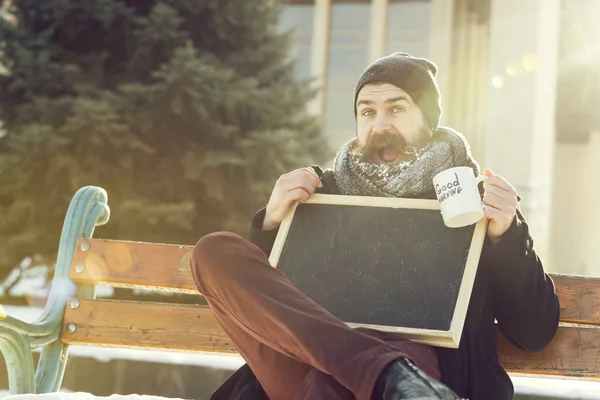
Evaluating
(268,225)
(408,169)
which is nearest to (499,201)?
(408,169)

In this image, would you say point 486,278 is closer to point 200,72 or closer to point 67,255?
point 67,255

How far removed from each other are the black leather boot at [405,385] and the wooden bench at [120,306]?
3.32 ft

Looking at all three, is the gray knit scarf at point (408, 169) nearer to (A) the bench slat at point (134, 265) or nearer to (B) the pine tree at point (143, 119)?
(A) the bench slat at point (134, 265)

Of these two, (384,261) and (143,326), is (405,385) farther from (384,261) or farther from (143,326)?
(143,326)

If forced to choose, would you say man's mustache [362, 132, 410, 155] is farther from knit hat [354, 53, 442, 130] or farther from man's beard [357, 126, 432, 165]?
knit hat [354, 53, 442, 130]

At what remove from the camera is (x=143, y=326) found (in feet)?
9.16

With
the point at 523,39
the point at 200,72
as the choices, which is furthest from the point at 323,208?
the point at 523,39

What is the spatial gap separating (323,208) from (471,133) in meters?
8.96

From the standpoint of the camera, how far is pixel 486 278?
2305mm

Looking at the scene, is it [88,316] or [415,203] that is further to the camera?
[88,316]

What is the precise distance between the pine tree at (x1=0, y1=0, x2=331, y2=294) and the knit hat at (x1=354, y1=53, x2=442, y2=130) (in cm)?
534

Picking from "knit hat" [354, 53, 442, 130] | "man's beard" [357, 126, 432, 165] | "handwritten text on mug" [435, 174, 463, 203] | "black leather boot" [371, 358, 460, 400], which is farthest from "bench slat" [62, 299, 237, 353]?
"black leather boot" [371, 358, 460, 400]

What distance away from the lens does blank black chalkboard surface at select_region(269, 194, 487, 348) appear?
2.14 meters

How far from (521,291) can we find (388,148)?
1.94ft
